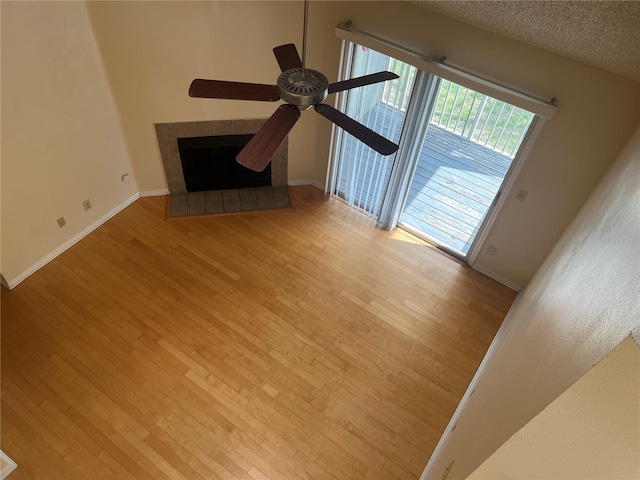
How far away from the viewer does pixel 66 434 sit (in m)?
3.63

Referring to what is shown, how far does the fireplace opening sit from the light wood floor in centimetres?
50

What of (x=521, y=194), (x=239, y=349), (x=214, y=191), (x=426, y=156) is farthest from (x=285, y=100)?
(x=426, y=156)

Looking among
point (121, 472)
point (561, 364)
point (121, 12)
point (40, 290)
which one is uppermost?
point (561, 364)

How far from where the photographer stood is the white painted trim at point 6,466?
3359 mm

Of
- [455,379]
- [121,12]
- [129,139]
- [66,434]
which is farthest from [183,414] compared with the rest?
[121,12]

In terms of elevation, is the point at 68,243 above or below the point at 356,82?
below

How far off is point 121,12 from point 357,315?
11.8ft

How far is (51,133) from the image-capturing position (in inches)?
163

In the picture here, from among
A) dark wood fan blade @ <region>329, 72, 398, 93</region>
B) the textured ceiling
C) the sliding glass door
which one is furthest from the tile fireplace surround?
the textured ceiling

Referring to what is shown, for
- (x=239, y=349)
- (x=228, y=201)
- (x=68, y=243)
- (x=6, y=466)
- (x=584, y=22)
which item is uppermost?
(x=584, y=22)

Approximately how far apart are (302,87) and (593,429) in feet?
5.83

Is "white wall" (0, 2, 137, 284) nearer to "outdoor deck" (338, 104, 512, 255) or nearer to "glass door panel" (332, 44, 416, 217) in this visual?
"glass door panel" (332, 44, 416, 217)

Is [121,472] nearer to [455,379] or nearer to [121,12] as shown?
[455,379]

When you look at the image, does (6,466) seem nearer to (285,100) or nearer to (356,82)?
(285,100)
